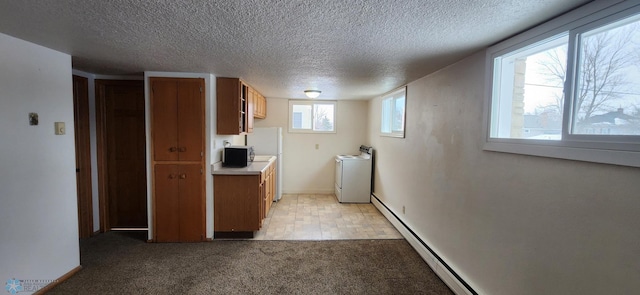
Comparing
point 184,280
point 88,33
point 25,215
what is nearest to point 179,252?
point 184,280

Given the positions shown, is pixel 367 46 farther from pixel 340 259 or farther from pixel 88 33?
pixel 340 259

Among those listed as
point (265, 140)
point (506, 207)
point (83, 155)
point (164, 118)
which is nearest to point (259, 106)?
point (265, 140)

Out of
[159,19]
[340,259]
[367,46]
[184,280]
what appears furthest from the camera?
[340,259]

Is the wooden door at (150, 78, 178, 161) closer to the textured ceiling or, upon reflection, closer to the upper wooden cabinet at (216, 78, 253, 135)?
the textured ceiling

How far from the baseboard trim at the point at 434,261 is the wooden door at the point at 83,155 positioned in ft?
13.5

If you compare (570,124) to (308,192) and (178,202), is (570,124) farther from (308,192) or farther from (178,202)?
(308,192)

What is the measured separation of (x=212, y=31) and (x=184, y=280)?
2.21 meters

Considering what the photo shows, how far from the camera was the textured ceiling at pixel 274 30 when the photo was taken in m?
1.41

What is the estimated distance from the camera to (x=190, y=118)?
10.4 ft

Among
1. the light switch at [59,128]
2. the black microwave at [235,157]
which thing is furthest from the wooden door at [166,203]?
the light switch at [59,128]

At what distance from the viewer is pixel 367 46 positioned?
2029 mm

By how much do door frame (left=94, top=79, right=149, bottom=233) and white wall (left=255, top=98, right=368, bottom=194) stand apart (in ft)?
9.86

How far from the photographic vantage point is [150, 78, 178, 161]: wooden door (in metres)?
3.11

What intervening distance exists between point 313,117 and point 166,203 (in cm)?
337
